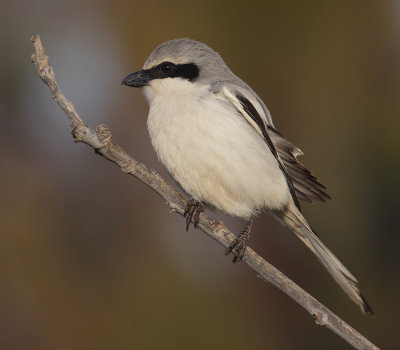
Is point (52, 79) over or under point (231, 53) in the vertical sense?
over

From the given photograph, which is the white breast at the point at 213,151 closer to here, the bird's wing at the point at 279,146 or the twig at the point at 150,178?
the bird's wing at the point at 279,146

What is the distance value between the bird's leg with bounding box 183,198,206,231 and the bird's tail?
0.61 metres

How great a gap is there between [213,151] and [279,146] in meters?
0.62

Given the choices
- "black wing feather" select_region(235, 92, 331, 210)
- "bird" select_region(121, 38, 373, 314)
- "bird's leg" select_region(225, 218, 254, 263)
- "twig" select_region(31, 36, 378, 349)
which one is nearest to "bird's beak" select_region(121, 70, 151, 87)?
"bird" select_region(121, 38, 373, 314)

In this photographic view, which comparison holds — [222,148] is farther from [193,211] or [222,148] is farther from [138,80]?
[138,80]

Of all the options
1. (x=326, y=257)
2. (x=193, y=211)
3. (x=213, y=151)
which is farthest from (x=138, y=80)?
(x=326, y=257)

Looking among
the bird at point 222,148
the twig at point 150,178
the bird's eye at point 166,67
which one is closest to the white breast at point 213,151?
the bird at point 222,148

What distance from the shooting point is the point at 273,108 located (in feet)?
22.3

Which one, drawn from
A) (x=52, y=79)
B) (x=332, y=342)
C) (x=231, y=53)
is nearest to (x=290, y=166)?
(x=52, y=79)

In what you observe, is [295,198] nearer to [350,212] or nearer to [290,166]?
[290,166]

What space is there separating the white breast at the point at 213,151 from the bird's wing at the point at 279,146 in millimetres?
50

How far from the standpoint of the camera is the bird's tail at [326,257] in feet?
11.7

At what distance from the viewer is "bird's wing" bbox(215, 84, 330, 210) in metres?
3.63

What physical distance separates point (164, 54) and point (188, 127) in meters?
0.66
